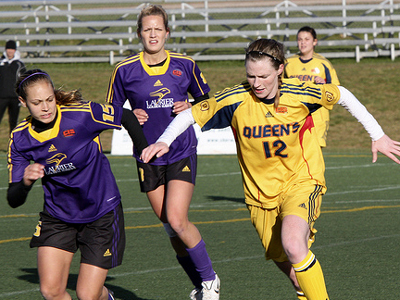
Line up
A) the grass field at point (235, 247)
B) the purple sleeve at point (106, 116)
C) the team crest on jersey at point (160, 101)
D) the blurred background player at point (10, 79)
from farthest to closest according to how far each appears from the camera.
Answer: the blurred background player at point (10, 79) < the grass field at point (235, 247) < the team crest on jersey at point (160, 101) < the purple sleeve at point (106, 116)

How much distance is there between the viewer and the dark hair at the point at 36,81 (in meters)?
4.20

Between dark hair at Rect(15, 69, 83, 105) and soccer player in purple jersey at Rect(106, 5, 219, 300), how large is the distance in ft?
3.01

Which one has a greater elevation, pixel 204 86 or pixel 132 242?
pixel 204 86

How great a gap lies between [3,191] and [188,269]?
6.26m

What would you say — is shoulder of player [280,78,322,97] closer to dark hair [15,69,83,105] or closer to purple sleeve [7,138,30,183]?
dark hair [15,69,83,105]

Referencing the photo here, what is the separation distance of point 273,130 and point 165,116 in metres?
1.21

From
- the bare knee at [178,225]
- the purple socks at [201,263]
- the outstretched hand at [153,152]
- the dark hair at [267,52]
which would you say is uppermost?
the dark hair at [267,52]

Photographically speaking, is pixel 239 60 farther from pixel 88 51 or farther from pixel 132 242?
pixel 132 242

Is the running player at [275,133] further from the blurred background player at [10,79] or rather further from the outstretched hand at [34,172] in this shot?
the blurred background player at [10,79]

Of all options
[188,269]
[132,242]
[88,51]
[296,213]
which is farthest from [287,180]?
→ [88,51]

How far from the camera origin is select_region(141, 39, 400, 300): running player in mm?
4340

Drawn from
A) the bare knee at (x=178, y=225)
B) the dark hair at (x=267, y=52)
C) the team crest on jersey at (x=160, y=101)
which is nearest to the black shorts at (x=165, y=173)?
the bare knee at (x=178, y=225)

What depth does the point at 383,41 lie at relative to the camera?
21.7m

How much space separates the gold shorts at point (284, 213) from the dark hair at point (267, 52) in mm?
606
